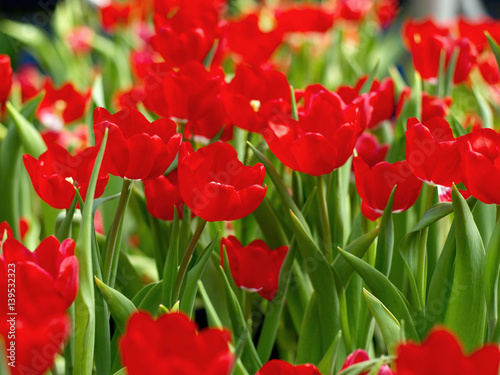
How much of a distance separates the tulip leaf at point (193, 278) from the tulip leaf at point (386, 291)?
0.10 m

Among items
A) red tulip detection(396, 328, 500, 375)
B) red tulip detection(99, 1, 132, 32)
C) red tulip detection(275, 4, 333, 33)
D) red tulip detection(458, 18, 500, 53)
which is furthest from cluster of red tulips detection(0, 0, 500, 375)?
red tulip detection(99, 1, 132, 32)

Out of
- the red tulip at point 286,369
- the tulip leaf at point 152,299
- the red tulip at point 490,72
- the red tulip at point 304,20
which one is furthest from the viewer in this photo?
the red tulip at point 304,20

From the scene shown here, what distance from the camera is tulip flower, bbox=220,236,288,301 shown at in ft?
1.93

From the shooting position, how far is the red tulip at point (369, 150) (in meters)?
0.71

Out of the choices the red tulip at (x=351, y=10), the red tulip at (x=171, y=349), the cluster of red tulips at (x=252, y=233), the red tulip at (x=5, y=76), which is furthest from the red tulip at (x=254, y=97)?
the red tulip at (x=351, y=10)

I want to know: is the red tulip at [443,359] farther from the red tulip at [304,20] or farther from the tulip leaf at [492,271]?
the red tulip at [304,20]

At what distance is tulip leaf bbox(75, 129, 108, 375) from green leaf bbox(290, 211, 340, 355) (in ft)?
0.56

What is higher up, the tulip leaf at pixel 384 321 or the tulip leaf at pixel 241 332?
the tulip leaf at pixel 384 321

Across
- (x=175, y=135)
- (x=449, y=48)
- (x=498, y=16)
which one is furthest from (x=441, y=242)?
(x=498, y=16)

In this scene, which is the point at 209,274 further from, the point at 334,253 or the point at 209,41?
the point at 209,41

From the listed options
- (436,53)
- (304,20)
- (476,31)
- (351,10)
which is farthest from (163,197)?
(351,10)

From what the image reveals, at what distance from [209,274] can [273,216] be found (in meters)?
0.08

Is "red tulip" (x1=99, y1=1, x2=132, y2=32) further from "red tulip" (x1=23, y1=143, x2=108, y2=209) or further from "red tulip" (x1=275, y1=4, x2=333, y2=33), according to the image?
"red tulip" (x1=23, y1=143, x2=108, y2=209)

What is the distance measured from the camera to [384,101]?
720mm
